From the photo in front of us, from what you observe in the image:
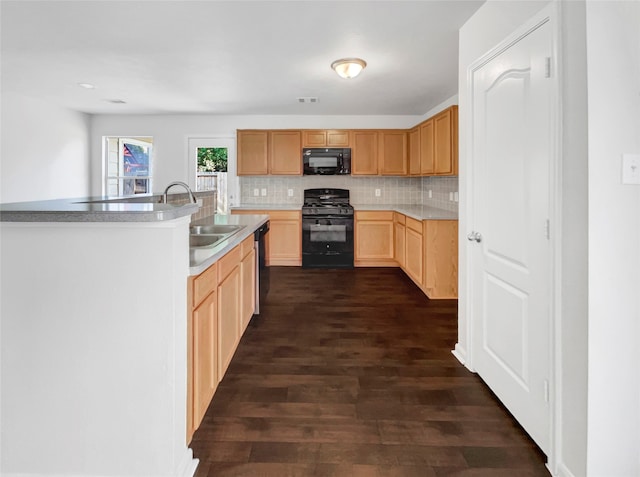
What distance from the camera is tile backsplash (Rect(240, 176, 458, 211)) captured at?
6297 mm

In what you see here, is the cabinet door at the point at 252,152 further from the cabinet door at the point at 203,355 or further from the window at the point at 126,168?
the cabinet door at the point at 203,355

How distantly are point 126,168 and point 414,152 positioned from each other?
15.4ft

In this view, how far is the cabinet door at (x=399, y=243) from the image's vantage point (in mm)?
5254

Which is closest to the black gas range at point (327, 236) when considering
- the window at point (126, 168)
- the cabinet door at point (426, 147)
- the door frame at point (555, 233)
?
the cabinet door at point (426, 147)

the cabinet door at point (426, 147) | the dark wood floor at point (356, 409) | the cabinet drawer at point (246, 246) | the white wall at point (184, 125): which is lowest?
the dark wood floor at point (356, 409)

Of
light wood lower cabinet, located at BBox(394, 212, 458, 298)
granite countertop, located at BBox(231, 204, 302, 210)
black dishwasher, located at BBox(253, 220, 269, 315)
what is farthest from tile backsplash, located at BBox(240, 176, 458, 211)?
black dishwasher, located at BBox(253, 220, 269, 315)

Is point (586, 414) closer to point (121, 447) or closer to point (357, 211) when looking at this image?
point (121, 447)

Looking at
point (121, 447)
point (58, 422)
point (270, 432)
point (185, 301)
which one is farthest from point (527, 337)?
point (58, 422)

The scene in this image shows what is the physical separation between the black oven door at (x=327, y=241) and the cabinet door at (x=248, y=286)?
7.99 feet

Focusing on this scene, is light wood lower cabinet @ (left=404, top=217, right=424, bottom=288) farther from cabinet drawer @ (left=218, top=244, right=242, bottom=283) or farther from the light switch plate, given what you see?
the light switch plate

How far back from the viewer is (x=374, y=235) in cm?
577

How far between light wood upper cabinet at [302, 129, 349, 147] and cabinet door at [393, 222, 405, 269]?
152 cm

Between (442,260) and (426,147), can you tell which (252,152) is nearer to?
(426,147)

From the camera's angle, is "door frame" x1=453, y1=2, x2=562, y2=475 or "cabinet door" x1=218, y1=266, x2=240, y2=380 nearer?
"door frame" x1=453, y1=2, x2=562, y2=475
